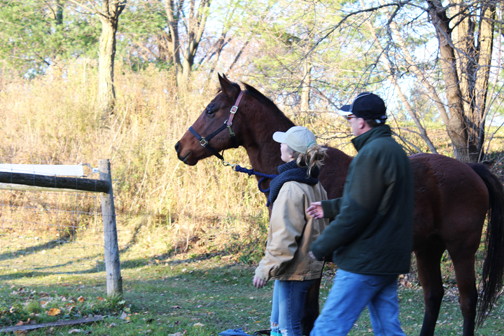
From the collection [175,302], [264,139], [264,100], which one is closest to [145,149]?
[175,302]

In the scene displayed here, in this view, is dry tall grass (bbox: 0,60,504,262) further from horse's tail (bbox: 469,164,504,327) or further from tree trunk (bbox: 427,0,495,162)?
horse's tail (bbox: 469,164,504,327)

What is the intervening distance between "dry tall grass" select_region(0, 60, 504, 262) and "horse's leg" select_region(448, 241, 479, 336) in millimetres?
4627

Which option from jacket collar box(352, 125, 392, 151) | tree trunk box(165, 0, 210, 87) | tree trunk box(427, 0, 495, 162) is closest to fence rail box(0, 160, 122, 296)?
jacket collar box(352, 125, 392, 151)

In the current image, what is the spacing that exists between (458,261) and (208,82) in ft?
28.7

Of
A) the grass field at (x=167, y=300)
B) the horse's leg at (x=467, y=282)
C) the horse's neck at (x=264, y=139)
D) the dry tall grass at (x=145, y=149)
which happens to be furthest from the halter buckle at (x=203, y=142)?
the dry tall grass at (x=145, y=149)

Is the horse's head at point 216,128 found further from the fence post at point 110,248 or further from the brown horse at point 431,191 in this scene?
the fence post at point 110,248

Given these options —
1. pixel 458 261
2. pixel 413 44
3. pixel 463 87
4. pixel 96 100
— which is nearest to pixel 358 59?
pixel 413 44

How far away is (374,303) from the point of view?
2582 mm

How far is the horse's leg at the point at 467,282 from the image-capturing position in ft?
13.8

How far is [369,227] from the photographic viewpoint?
2402 millimetres

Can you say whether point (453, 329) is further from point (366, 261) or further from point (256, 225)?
point (256, 225)

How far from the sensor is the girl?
290cm

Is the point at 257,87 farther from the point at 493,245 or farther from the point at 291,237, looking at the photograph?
the point at 291,237

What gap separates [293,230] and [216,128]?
2.07 m
